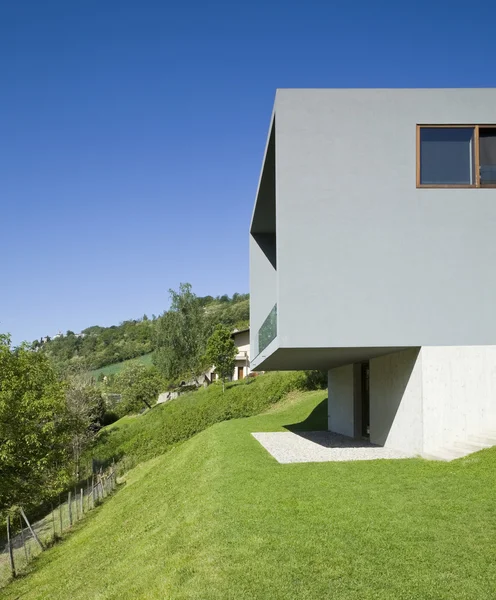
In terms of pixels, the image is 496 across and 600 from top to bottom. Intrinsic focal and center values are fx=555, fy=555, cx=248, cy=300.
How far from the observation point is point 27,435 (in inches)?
822

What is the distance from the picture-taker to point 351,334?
1198cm

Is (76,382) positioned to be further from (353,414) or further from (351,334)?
(351,334)

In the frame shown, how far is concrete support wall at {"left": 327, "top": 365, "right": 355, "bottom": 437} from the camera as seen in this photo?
63.1ft

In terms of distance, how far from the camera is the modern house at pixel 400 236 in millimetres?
11969

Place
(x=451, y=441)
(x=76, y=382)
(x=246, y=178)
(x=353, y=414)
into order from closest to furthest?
(x=451, y=441)
(x=353, y=414)
(x=246, y=178)
(x=76, y=382)

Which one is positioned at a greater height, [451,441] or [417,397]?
[417,397]

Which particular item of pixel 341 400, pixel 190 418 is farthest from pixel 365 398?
pixel 190 418

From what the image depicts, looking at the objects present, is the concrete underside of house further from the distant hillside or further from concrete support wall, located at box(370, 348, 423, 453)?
the distant hillside

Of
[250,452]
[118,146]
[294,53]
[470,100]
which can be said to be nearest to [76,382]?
[118,146]

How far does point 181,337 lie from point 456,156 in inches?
1514

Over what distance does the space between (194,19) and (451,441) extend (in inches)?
464

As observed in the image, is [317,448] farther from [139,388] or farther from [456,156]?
[139,388]

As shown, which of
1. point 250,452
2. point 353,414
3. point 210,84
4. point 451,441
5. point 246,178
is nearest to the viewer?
point 451,441

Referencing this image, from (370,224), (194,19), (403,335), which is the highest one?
(194,19)
